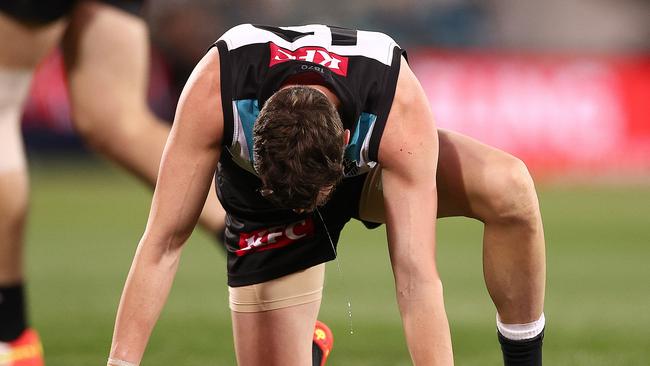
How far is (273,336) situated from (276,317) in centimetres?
7

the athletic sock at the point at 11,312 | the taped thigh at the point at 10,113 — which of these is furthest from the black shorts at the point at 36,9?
the athletic sock at the point at 11,312

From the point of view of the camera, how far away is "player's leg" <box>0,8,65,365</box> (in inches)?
148

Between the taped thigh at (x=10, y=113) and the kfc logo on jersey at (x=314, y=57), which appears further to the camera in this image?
the taped thigh at (x=10, y=113)

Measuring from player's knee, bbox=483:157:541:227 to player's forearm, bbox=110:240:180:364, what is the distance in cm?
102

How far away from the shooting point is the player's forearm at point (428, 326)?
3.05 metres

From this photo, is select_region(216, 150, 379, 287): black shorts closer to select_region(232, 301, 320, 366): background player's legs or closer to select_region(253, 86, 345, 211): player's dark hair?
select_region(232, 301, 320, 366): background player's legs

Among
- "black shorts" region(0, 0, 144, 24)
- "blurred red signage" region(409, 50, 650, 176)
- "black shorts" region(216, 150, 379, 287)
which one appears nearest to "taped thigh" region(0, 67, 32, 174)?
"black shorts" region(0, 0, 144, 24)

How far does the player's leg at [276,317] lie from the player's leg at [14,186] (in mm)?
750

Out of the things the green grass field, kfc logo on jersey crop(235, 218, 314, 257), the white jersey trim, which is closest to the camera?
the white jersey trim

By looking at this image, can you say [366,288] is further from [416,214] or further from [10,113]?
[416,214]

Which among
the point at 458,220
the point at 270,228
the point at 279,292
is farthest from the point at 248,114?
the point at 458,220

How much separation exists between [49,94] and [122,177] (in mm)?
1530

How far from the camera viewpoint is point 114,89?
420 cm

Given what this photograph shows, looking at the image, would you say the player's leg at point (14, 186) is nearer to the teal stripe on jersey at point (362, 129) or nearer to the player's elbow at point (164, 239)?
the player's elbow at point (164, 239)
